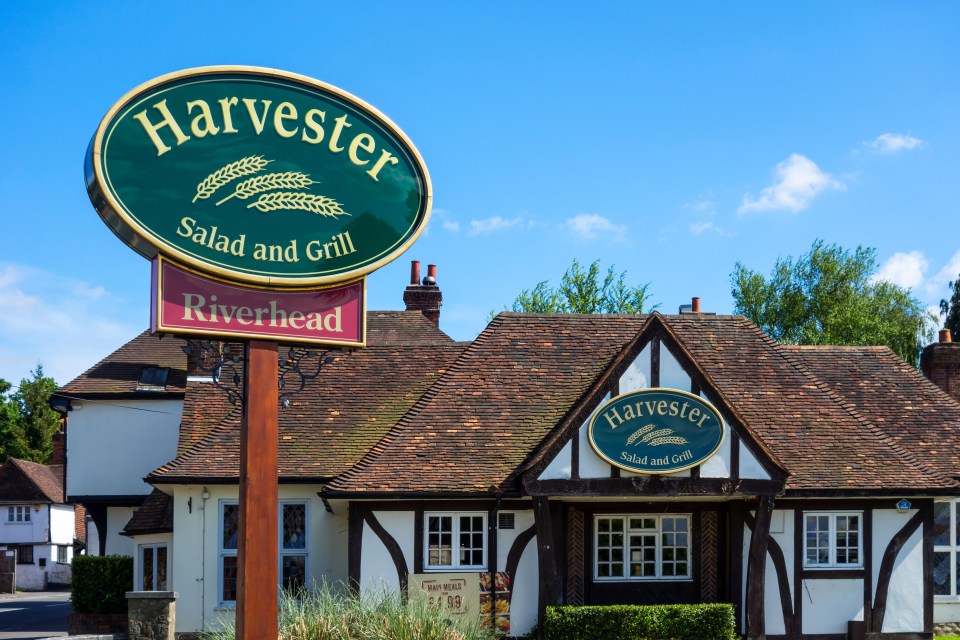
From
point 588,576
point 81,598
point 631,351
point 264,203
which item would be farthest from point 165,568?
point 264,203

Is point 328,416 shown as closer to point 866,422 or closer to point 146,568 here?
point 146,568

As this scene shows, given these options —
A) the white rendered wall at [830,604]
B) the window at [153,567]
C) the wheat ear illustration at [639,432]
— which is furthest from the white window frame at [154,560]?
the white rendered wall at [830,604]

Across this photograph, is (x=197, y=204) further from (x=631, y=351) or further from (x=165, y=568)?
(x=165, y=568)

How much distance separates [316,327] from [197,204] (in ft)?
6.06

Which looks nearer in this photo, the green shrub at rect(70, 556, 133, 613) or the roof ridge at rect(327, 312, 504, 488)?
the roof ridge at rect(327, 312, 504, 488)

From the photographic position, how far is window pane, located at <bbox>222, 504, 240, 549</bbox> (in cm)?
2027

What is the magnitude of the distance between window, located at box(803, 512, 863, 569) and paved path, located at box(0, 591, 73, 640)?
14.8 meters

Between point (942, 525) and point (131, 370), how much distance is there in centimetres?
1972

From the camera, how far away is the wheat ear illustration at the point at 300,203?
12.1 meters

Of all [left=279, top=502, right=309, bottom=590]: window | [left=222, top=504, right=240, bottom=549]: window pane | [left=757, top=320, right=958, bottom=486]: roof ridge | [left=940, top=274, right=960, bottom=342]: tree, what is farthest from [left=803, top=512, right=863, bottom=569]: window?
[left=940, top=274, right=960, bottom=342]: tree

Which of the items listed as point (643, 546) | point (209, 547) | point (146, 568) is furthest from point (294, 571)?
point (643, 546)

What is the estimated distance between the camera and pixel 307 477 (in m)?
20.0

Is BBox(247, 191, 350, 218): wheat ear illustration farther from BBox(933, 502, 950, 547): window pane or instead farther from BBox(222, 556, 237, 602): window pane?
BBox(933, 502, 950, 547): window pane

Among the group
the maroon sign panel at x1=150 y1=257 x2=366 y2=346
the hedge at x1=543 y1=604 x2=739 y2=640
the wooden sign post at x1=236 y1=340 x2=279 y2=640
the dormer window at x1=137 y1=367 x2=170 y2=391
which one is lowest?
the hedge at x1=543 y1=604 x2=739 y2=640
